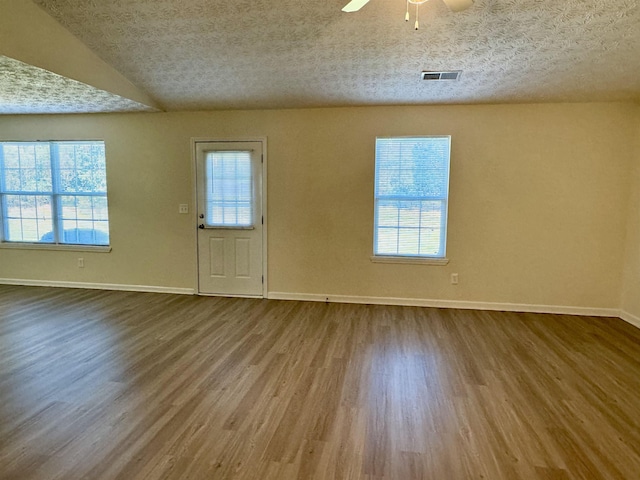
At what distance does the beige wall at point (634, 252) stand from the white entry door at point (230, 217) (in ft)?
13.9

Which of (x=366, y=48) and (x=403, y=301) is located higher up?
(x=366, y=48)

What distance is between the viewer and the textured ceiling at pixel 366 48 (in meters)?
2.88

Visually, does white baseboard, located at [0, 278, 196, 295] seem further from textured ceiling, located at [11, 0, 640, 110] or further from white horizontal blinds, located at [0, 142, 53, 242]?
textured ceiling, located at [11, 0, 640, 110]

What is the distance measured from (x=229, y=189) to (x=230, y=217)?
0.37 meters

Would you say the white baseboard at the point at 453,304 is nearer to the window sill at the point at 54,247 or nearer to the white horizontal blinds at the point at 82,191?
the window sill at the point at 54,247

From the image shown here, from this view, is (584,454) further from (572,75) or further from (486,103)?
(486,103)

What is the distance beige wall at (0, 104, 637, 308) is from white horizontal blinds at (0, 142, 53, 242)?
0.82 ft

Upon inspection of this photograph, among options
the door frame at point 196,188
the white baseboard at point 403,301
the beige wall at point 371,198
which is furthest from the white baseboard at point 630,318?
the door frame at point 196,188

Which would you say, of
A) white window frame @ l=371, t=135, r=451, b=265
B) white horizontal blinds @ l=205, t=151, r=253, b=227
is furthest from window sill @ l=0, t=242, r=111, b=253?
white window frame @ l=371, t=135, r=451, b=265

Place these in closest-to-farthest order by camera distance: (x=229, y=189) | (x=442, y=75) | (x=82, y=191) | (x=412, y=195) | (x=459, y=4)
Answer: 1. (x=459, y=4)
2. (x=442, y=75)
3. (x=412, y=195)
4. (x=229, y=189)
5. (x=82, y=191)

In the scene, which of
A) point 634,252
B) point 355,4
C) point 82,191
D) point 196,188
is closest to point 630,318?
point 634,252

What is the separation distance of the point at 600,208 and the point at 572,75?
1.56m

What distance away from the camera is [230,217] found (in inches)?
193

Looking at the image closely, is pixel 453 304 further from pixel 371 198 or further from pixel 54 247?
pixel 54 247
